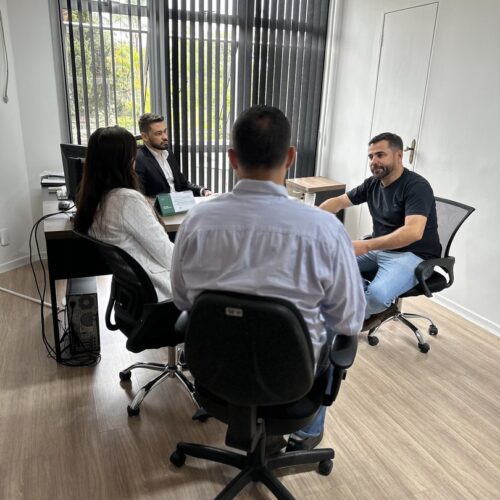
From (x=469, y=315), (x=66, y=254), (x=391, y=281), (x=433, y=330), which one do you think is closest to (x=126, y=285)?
(x=66, y=254)

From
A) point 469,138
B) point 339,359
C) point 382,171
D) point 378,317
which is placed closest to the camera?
point 339,359

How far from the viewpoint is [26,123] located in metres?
3.63

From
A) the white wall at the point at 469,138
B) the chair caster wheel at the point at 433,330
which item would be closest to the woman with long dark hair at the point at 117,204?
the chair caster wheel at the point at 433,330

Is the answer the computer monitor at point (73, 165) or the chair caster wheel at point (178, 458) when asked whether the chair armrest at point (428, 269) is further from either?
the computer monitor at point (73, 165)

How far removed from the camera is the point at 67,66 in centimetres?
372

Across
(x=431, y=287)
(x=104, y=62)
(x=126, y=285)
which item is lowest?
(x=431, y=287)

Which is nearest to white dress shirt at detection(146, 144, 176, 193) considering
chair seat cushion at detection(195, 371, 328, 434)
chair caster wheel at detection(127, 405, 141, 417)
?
chair caster wheel at detection(127, 405, 141, 417)

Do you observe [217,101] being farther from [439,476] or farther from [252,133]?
[439,476]

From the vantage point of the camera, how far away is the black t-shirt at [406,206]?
96.6 inches

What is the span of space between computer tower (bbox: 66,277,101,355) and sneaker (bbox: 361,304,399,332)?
154cm

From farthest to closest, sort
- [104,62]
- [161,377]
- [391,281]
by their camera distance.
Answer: [104,62] < [391,281] < [161,377]

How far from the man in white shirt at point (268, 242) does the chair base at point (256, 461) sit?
2.13ft

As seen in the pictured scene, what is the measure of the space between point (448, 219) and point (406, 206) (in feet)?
1.25

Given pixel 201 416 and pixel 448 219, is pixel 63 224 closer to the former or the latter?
pixel 201 416
